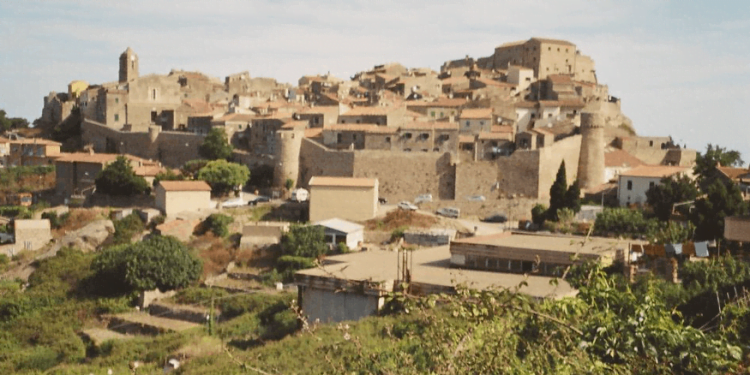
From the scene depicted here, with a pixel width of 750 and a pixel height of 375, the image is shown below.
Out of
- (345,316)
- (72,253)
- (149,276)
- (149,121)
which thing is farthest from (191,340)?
(149,121)

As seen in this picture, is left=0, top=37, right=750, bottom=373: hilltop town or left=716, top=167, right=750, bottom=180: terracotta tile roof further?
left=716, top=167, right=750, bottom=180: terracotta tile roof

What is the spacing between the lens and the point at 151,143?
4269 cm

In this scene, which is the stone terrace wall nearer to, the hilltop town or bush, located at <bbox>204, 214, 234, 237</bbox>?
the hilltop town

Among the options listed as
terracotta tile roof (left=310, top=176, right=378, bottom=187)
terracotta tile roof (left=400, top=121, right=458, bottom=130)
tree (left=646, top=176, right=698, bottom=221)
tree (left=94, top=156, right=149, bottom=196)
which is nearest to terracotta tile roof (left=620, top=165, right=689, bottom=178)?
tree (left=646, top=176, right=698, bottom=221)

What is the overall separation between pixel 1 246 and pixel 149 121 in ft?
55.6

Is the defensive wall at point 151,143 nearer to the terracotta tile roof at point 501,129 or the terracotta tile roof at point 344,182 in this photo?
the terracotta tile roof at point 344,182

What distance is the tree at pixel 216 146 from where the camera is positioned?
127ft

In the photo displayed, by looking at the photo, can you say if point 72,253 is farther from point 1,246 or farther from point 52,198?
point 52,198

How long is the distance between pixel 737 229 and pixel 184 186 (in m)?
21.6

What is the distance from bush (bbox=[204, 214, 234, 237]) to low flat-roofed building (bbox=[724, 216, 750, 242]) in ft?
60.3

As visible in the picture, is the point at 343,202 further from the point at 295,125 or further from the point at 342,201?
the point at 295,125

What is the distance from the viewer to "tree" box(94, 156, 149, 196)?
1393 inches

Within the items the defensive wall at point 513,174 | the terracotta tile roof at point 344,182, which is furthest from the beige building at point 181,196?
the defensive wall at point 513,174

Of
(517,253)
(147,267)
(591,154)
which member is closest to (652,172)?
(591,154)
